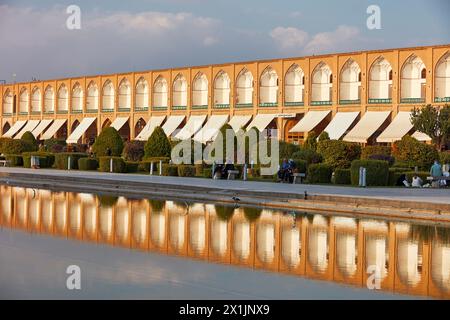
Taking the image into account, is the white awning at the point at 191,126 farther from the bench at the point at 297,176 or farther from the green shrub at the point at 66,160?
the bench at the point at 297,176

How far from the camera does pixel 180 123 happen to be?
5428cm

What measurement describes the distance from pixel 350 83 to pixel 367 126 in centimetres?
376

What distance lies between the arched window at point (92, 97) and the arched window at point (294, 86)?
19.7m

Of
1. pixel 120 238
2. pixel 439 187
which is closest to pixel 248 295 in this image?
pixel 120 238

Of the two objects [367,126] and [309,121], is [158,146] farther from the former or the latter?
[309,121]

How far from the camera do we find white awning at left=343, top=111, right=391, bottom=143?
4225 centimetres

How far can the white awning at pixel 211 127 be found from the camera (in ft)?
163

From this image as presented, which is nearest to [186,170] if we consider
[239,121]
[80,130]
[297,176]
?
[297,176]

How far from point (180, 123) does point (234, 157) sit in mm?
26297

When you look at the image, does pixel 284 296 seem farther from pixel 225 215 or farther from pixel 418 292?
pixel 225 215

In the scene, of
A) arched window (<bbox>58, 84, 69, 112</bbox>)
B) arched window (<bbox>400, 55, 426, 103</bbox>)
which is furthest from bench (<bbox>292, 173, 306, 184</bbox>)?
arched window (<bbox>58, 84, 69, 112</bbox>)

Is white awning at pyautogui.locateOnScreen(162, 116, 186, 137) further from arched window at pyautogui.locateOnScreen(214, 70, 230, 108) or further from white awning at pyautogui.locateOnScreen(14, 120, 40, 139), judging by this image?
white awning at pyautogui.locateOnScreen(14, 120, 40, 139)

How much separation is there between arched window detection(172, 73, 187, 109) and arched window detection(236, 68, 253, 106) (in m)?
5.24
